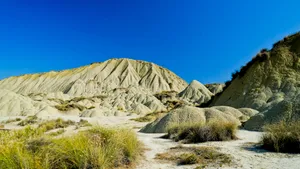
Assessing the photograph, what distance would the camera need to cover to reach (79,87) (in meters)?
103

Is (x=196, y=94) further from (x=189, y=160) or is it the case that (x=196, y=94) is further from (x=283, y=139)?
(x=189, y=160)

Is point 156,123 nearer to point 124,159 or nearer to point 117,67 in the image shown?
point 124,159

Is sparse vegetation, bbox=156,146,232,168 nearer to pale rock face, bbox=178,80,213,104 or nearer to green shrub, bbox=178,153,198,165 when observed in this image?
green shrub, bbox=178,153,198,165

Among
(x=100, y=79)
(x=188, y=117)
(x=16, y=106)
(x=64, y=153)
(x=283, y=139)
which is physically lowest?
(x=64, y=153)

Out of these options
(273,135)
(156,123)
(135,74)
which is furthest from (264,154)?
(135,74)

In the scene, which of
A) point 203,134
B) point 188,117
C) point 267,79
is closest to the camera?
point 203,134

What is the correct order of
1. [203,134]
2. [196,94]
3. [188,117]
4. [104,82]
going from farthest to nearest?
[104,82] < [196,94] < [188,117] < [203,134]

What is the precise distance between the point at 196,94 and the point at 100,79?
2026 inches

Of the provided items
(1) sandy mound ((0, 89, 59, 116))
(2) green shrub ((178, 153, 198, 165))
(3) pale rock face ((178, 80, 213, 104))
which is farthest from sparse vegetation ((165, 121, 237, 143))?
(3) pale rock face ((178, 80, 213, 104))

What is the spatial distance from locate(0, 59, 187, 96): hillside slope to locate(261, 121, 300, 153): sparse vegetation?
95706 mm

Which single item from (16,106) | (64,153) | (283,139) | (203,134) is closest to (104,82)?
(16,106)

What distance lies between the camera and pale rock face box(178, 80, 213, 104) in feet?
240

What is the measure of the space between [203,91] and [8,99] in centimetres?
5117

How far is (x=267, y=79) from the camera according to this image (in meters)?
25.6
